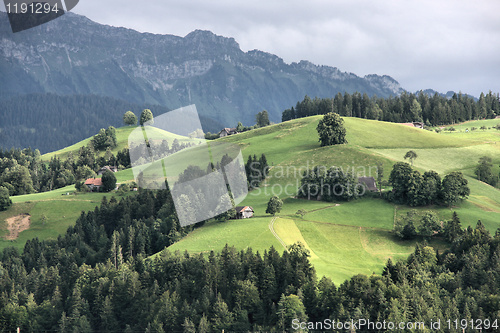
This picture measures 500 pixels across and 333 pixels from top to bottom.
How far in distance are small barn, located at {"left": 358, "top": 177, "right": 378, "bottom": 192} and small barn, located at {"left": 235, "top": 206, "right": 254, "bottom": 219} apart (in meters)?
27.5

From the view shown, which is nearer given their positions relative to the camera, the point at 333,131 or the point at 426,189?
the point at 426,189

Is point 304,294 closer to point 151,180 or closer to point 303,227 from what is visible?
point 303,227

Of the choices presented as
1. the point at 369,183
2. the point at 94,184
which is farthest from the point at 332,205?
the point at 94,184

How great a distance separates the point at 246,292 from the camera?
63.7 metres

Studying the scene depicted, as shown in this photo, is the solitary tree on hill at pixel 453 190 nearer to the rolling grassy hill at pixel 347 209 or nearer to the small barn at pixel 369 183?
the rolling grassy hill at pixel 347 209

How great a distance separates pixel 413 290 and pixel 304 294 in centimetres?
1397

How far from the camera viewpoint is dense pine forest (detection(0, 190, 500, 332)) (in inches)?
2288

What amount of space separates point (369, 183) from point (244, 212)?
30.6m

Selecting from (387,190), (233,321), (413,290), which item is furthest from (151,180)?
(413,290)

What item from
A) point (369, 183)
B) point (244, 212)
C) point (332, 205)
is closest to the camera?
point (244, 212)

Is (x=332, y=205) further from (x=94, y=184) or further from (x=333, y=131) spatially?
(x=94, y=184)

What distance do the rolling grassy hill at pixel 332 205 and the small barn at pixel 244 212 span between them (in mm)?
1668

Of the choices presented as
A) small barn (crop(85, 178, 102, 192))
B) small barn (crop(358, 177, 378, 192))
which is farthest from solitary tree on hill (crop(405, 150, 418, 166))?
small barn (crop(85, 178, 102, 192))

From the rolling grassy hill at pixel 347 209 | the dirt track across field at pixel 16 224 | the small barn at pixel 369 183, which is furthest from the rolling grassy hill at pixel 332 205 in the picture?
the small barn at pixel 369 183
